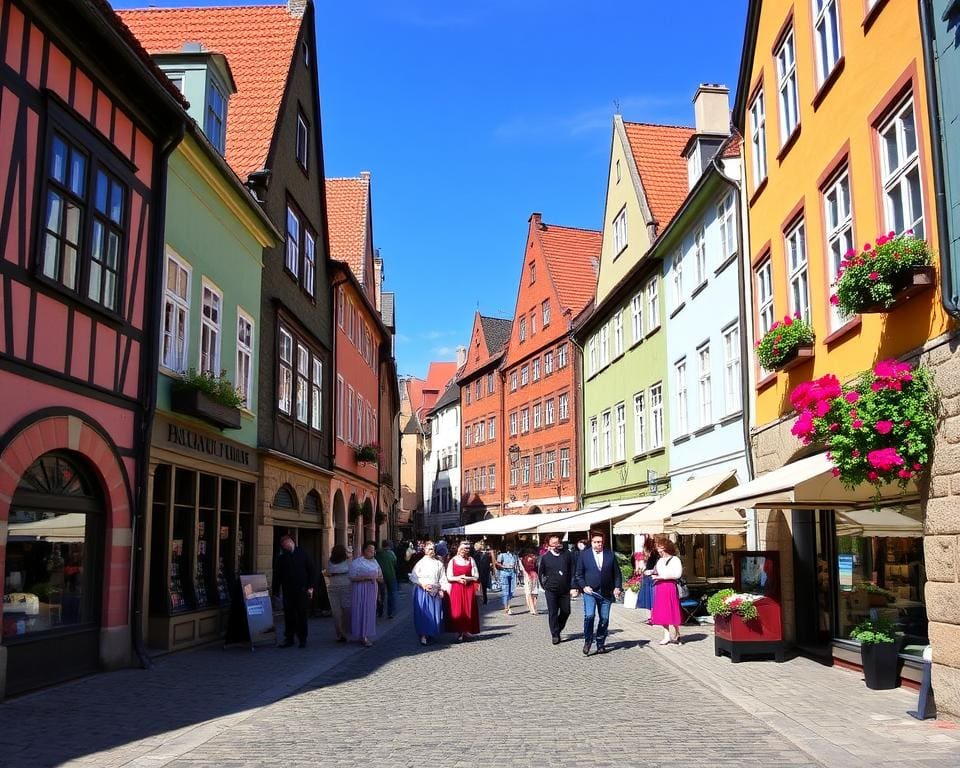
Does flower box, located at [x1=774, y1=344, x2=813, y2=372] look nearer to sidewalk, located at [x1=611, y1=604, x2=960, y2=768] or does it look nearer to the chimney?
sidewalk, located at [x1=611, y1=604, x2=960, y2=768]

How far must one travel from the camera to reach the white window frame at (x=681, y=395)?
941 inches

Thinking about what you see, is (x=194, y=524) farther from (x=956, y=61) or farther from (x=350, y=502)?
(x=350, y=502)

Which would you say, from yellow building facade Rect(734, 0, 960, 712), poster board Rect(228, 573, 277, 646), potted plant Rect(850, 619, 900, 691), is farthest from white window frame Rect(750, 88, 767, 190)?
poster board Rect(228, 573, 277, 646)

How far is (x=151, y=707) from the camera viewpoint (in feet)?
31.4

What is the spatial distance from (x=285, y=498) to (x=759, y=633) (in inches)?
432

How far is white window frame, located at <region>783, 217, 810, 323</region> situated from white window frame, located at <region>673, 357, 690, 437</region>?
9.32 m

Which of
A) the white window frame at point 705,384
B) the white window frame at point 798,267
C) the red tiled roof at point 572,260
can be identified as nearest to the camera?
the white window frame at point 798,267

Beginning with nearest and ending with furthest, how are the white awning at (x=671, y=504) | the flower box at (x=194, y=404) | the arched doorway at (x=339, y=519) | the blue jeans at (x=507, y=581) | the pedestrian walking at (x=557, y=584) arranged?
1. the flower box at (x=194, y=404)
2. the pedestrian walking at (x=557, y=584)
3. the white awning at (x=671, y=504)
4. the blue jeans at (x=507, y=581)
5. the arched doorway at (x=339, y=519)

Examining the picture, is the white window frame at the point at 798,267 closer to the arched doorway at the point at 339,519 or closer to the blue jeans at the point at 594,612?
the blue jeans at the point at 594,612

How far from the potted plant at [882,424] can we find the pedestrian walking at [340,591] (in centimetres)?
946

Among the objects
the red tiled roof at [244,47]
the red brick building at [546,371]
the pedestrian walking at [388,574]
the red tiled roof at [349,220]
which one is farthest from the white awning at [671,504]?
the red brick building at [546,371]

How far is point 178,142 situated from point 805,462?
9.29 m

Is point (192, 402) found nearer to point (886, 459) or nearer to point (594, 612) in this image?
point (594, 612)

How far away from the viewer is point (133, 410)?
505 inches
